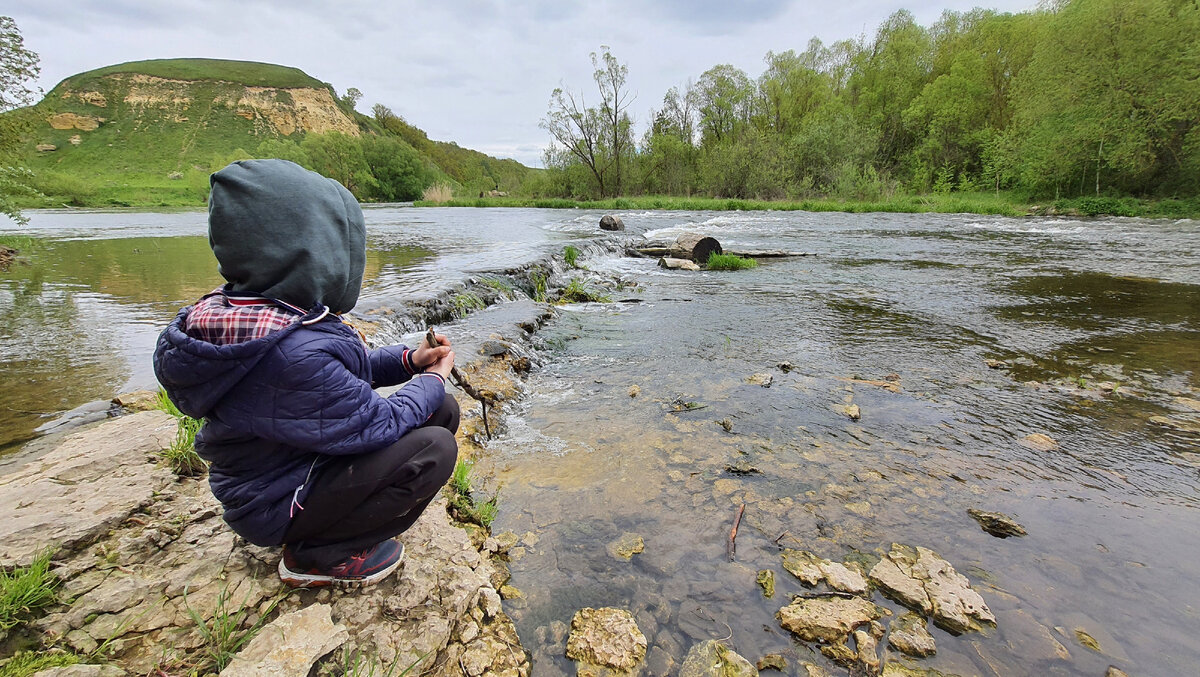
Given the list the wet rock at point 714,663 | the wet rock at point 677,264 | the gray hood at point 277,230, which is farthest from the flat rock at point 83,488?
the wet rock at point 677,264

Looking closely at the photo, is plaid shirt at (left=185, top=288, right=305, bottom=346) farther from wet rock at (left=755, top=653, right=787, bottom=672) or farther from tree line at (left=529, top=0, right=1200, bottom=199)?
tree line at (left=529, top=0, right=1200, bottom=199)

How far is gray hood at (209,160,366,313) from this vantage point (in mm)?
1617

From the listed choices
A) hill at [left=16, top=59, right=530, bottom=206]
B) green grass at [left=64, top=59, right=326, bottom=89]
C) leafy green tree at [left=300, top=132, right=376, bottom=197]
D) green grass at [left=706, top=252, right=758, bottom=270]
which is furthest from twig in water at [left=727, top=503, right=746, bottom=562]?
green grass at [left=64, top=59, right=326, bottom=89]

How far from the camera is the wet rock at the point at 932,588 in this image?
2.33 meters

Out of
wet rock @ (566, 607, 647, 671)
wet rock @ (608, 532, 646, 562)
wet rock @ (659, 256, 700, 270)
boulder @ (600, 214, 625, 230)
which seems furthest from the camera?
boulder @ (600, 214, 625, 230)

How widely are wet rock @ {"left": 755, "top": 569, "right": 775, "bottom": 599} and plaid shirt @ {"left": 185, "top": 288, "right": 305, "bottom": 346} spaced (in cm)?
258

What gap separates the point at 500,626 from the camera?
2.20 m

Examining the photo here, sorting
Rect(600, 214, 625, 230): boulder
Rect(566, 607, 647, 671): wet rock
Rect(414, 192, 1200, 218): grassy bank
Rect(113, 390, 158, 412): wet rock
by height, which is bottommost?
Rect(566, 607, 647, 671): wet rock

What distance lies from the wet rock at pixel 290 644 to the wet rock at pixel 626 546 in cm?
151

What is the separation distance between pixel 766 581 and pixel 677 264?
1195 cm

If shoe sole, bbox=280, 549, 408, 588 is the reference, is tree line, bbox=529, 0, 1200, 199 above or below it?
above

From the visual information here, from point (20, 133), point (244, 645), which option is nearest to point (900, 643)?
point (244, 645)

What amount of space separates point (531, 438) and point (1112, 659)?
373 centimetres

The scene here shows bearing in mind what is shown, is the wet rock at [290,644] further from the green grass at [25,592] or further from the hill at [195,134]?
the hill at [195,134]
